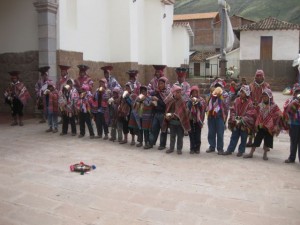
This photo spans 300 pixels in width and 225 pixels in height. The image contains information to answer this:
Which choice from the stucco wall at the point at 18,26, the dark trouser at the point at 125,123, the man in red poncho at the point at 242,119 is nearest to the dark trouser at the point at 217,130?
the man in red poncho at the point at 242,119

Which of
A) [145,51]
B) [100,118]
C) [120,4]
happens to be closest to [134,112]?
[100,118]

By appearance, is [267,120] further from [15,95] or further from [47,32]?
[47,32]

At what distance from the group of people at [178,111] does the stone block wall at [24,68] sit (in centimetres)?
237

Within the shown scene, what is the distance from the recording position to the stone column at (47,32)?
10188mm

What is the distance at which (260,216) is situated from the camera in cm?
388

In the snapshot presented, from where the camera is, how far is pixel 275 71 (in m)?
26.6

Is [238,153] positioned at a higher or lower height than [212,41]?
lower

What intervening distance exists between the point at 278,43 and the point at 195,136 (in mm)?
22451

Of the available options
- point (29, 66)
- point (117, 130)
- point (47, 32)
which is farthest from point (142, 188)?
point (29, 66)

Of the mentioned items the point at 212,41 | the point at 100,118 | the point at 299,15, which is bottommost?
the point at 100,118

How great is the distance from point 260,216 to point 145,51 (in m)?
13.1

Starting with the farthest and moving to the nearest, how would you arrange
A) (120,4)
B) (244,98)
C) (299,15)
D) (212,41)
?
(299,15) → (212,41) → (120,4) → (244,98)

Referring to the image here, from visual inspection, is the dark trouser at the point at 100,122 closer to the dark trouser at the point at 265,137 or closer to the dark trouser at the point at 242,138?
the dark trouser at the point at 242,138

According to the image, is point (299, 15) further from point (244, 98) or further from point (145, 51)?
point (244, 98)
